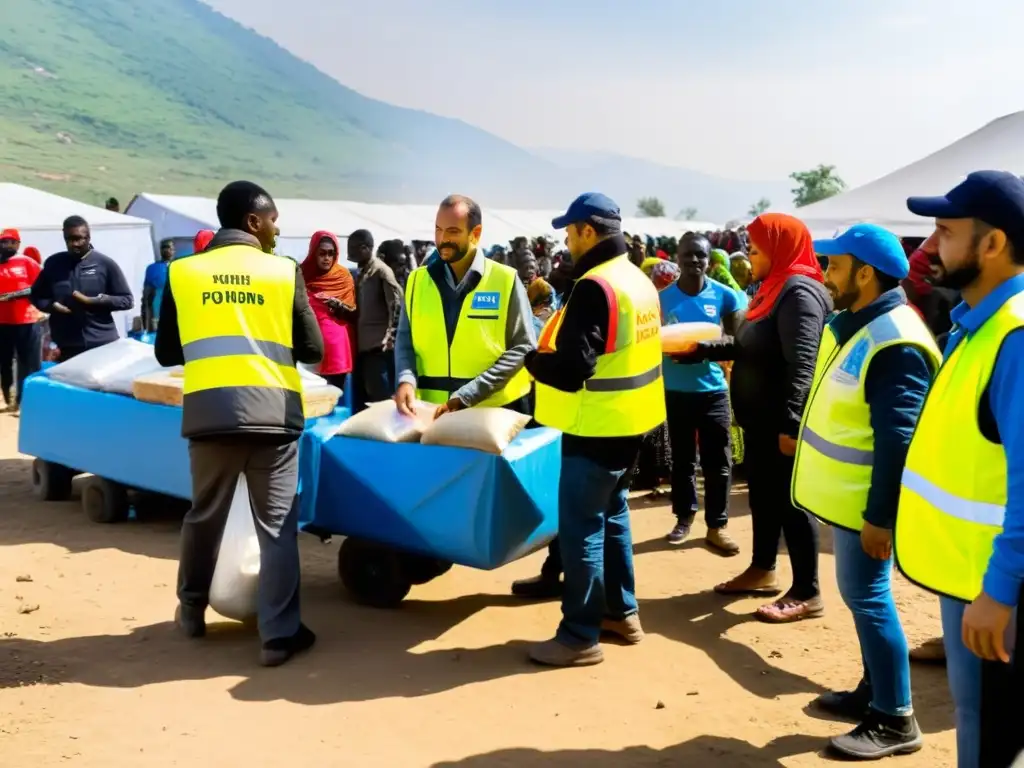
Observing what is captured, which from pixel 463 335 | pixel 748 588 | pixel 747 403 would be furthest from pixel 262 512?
pixel 748 588

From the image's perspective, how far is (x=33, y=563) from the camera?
219 inches

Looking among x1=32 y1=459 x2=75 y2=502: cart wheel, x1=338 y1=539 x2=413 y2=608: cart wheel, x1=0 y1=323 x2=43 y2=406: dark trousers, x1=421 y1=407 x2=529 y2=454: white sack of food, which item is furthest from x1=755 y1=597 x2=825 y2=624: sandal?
x1=0 y1=323 x2=43 y2=406: dark trousers

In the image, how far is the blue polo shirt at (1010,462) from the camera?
203 cm

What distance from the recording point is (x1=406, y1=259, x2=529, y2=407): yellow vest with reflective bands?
473 centimetres

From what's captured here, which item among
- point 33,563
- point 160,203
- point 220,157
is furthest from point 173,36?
point 33,563

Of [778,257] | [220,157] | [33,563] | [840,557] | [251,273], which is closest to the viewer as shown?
[840,557]

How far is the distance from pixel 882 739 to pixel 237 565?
2.67 m

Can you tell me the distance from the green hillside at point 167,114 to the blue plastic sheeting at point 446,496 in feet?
256

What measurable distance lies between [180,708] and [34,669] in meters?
0.83

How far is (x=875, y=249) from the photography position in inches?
132

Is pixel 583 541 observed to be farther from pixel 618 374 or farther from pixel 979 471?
pixel 979 471

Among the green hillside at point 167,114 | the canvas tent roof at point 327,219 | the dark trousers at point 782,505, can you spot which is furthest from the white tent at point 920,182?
the green hillside at point 167,114

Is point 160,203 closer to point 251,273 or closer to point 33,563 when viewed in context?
point 33,563

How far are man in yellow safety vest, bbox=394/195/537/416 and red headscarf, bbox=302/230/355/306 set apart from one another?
109 inches
